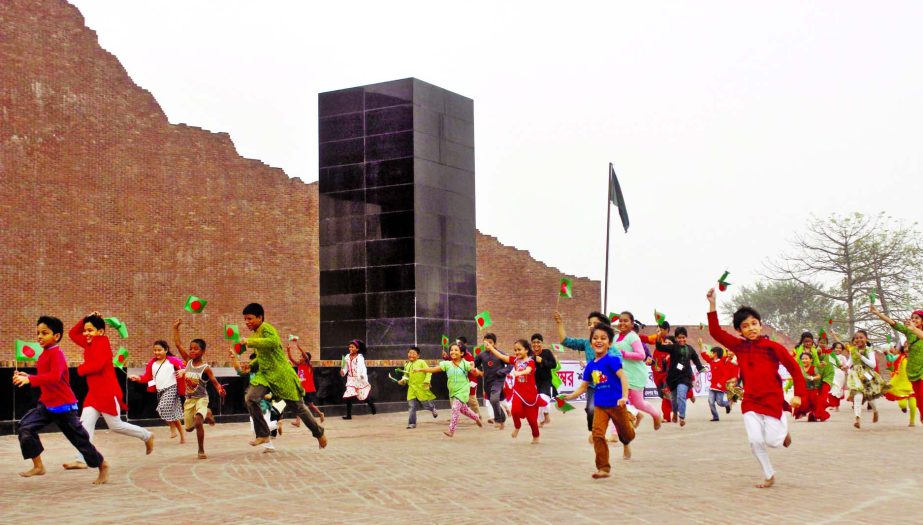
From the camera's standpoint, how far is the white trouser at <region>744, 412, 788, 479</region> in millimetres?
9352

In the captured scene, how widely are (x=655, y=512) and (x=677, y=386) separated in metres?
12.1

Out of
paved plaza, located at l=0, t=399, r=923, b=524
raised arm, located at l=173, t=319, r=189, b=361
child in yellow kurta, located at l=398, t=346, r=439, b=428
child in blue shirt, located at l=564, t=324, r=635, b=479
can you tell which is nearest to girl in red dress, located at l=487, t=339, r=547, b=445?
paved plaza, located at l=0, t=399, r=923, b=524

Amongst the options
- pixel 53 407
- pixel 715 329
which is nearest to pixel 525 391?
pixel 715 329

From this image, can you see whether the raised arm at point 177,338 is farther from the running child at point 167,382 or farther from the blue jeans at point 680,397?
the blue jeans at point 680,397

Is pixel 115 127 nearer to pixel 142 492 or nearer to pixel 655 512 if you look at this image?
pixel 142 492

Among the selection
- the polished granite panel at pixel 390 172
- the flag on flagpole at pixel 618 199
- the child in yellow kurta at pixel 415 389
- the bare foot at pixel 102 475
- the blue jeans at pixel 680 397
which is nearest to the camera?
the bare foot at pixel 102 475

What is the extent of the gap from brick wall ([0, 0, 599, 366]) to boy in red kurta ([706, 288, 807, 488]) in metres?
27.3

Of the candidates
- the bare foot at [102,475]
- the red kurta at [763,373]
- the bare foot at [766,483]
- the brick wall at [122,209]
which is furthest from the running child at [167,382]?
the brick wall at [122,209]

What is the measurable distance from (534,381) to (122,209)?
24058 mm

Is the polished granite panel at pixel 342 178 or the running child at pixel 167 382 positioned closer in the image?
the running child at pixel 167 382

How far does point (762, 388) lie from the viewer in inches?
374

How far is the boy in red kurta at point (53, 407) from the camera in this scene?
33.1 feet

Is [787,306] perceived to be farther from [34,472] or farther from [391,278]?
[34,472]

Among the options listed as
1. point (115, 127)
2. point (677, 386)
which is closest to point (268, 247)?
point (115, 127)
